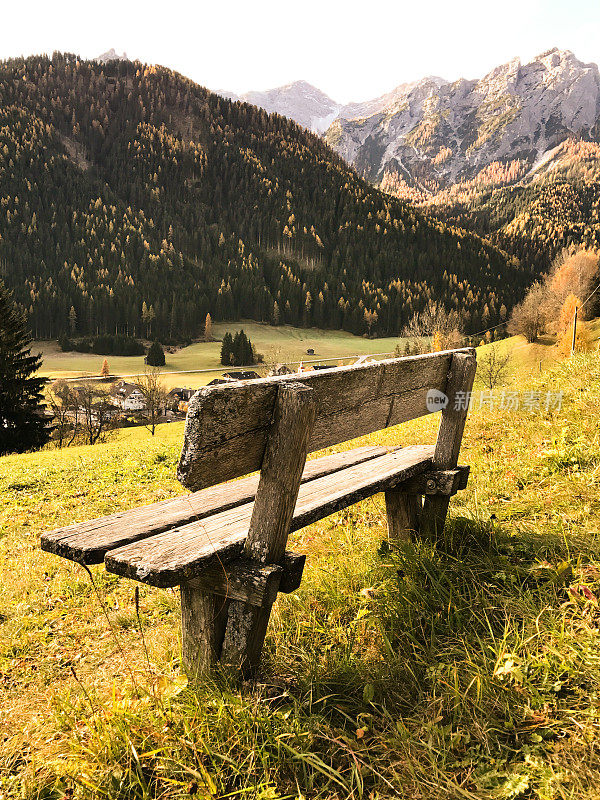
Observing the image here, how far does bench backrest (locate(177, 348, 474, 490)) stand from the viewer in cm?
171

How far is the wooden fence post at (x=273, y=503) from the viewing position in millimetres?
1974

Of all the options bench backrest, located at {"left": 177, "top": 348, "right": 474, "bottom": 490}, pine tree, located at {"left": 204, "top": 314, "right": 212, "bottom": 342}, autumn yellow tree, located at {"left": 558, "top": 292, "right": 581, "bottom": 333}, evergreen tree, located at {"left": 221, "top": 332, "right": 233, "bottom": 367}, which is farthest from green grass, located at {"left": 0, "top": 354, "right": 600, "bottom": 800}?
pine tree, located at {"left": 204, "top": 314, "right": 212, "bottom": 342}

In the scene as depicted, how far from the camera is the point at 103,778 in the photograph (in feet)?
6.14

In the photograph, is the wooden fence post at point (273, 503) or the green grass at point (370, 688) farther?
the wooden fence post at point (273, 503)

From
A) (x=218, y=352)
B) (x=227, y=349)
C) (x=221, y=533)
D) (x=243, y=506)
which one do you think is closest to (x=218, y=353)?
(x=218, y=352)

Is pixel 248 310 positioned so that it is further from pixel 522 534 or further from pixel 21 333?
pixel 522 534

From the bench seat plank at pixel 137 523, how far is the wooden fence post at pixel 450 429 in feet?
2.49

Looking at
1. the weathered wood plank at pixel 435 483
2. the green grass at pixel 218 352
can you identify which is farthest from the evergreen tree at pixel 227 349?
the weathered wood plank at pixel 435 483

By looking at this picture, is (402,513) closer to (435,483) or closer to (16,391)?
(435,483)

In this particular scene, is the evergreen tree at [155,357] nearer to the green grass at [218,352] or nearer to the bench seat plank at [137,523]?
the green grass at [218,352]

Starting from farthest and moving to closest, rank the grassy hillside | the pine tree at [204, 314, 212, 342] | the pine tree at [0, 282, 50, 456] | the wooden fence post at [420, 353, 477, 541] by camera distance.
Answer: the pine tree at [204, 314, 212, 342], the grassy hillside, the pine tree at [0, 282, 50, 456], the wooden fence post at [420, 353, 477, 541]

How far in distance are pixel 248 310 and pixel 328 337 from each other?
30.8m

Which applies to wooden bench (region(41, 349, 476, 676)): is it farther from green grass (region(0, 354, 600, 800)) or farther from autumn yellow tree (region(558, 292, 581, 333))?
autumn yellow tree (region(558, 292, 581, 333))

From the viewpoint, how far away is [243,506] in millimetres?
2854
